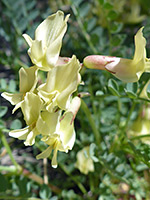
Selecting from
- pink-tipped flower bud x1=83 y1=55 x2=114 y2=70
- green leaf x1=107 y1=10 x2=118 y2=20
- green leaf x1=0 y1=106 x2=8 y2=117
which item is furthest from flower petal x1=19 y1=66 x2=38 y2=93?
green leaf x1=107 y1=10 x2=118 y2=20

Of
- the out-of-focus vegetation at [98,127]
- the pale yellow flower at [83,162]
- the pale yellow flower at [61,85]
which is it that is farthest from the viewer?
the pale yellow flower at [83,162]

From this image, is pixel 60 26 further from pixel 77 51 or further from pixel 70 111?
pixel 77 51

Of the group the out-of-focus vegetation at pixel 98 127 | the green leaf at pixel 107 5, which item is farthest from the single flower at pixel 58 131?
the green leaf at pixel 107 5

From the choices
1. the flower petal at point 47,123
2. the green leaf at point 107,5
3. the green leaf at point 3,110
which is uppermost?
the green leaf at point 107,5

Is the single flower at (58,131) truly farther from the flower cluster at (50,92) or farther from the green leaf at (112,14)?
the green leaf at (112,14)

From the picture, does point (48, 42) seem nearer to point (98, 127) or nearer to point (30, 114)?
point (30, 114)

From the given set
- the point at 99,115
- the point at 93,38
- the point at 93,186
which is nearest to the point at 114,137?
the point at 99,115
